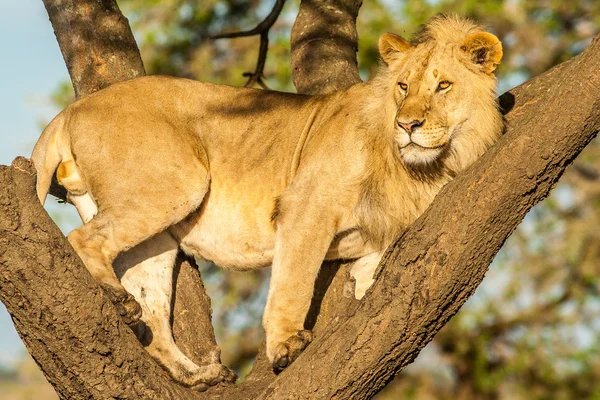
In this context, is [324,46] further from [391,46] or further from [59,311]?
[59,311]

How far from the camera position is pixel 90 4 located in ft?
16.0

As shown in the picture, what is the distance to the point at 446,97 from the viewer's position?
383cm

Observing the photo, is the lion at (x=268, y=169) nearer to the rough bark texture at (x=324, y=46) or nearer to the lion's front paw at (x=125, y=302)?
the lion's front paw at (x=125, y=302)

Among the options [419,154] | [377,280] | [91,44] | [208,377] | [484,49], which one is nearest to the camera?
[377,280]

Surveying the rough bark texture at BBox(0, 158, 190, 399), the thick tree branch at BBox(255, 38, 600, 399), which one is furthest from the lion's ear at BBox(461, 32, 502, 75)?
the rough bark texture at BBox(0, 158, 190, 399)

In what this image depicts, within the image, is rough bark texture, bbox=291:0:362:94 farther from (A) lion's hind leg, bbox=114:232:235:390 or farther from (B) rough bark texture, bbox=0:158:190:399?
(B) rough bark texture, bbox=0:158:190:399

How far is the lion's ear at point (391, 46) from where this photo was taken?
4066mm

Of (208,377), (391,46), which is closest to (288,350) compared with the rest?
(208,377)

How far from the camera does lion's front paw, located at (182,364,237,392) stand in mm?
4020

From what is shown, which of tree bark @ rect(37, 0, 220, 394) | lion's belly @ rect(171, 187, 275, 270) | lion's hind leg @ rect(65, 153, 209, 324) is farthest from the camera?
tree bark @ rect(37, 0, 220, 394)

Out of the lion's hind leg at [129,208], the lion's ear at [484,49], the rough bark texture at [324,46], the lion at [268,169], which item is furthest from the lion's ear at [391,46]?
the lion's hind leg at [129,208]

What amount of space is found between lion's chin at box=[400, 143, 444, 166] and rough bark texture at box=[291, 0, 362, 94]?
50.9 inches

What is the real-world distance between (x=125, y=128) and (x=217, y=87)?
0.62m

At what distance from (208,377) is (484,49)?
196 centimetres
